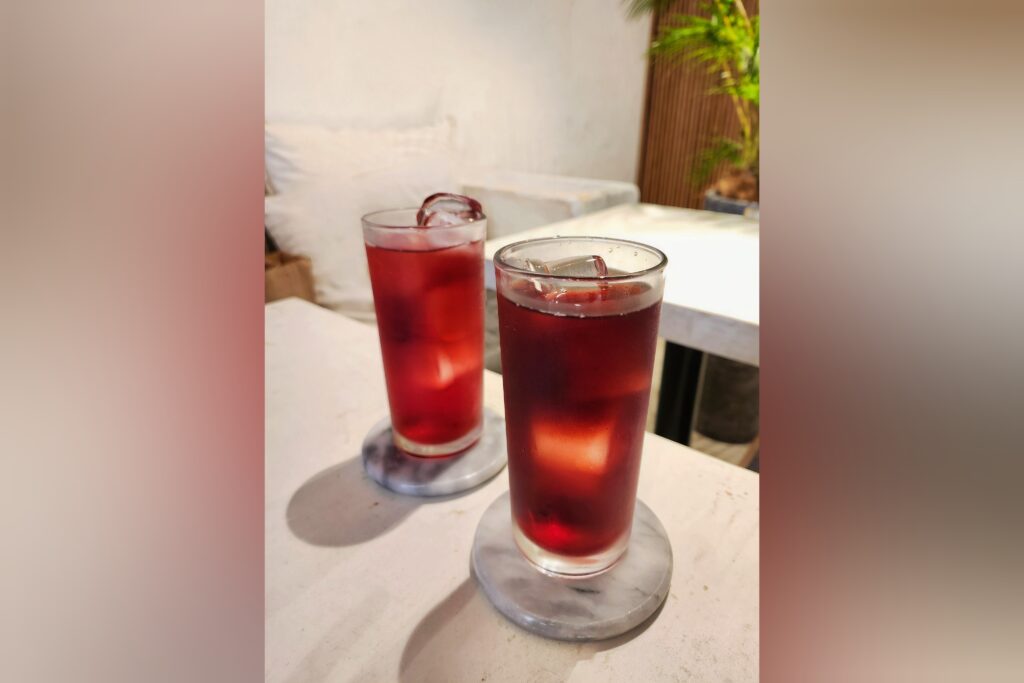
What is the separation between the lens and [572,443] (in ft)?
1.42

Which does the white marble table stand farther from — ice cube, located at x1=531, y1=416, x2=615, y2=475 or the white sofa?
the white sofa

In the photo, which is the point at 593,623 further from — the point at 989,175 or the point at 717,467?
the point at 989,175

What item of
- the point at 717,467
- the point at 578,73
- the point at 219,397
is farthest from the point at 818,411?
the point at 578,73

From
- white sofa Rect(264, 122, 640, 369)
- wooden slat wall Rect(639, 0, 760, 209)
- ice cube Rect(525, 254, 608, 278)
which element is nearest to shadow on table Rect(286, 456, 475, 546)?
ice cube Rect(525, 254, 608, 278)

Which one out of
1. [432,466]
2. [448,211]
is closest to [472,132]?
[448,211]

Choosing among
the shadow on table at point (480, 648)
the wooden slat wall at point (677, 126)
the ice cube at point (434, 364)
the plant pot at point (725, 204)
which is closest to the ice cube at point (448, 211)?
the ice cube at point (434, 364)

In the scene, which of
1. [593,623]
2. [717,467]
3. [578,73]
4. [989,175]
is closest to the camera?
[989,175]

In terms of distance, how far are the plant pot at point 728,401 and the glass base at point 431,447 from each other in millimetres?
1681

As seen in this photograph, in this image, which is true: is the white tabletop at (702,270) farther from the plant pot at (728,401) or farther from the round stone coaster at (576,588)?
the plant pot at (728,401)

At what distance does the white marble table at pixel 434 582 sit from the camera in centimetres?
40

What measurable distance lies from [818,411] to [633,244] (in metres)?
0.32

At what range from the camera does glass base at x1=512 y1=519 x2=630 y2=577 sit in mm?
475

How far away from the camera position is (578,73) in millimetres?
1425

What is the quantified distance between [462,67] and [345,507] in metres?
1.30
